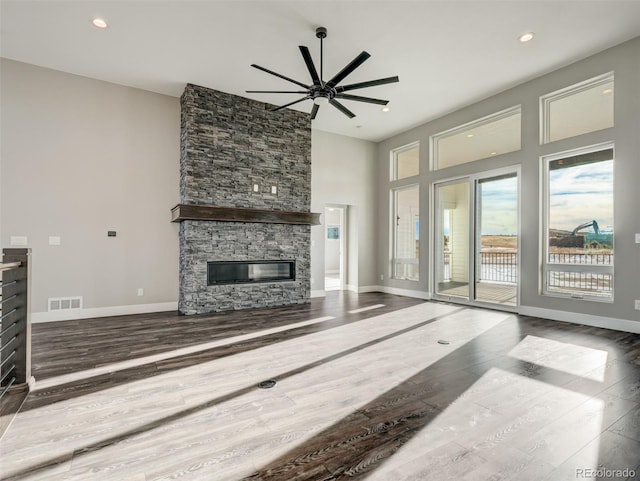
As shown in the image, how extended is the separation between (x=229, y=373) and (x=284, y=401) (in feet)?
2.51

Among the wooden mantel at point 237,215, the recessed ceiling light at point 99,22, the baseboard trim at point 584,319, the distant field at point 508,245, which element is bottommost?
the baseboard trim at point 584,319

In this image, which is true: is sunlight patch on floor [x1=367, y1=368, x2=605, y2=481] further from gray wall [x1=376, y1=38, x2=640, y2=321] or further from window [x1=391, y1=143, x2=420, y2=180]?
window [x1=391, y1=143, x2=420, y2=180]

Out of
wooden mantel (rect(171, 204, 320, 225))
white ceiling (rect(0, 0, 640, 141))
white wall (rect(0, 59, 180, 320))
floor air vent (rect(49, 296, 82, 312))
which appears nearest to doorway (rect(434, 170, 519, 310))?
white ceiling (rect(0, 0, 640, 141))

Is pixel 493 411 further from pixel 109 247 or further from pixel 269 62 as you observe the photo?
pixel 109 247

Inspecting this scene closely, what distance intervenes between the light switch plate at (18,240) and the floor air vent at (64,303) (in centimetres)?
90

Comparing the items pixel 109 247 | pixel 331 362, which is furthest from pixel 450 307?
pixel 109 247

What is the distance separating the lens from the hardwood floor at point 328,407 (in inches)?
67.5

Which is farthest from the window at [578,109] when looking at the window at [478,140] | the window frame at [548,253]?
the window at [478,140]

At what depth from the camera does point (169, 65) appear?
491 centimetres

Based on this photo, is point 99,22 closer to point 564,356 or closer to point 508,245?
point 564,356

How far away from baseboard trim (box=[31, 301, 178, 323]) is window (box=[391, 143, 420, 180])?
5.87 m

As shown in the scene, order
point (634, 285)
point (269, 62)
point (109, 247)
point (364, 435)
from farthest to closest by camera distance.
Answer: point (109, 247), point (269, 62), point (634, 285), point (364, 435)

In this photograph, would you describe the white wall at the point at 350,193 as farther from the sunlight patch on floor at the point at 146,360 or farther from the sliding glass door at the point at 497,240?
the sunlight patch on floor at the point at 146,360

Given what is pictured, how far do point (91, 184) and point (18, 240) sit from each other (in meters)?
1.26
